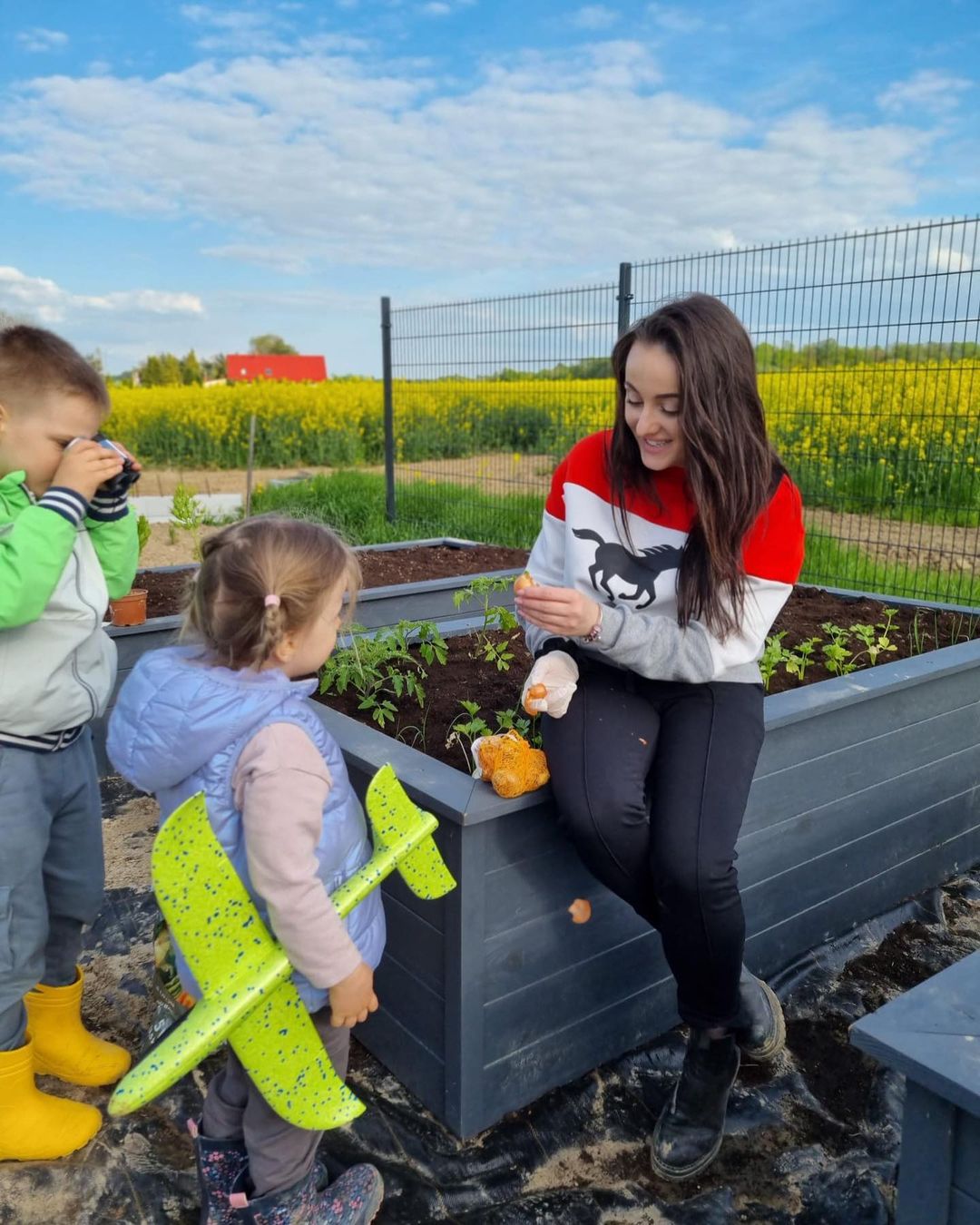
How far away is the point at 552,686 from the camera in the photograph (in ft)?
5.66

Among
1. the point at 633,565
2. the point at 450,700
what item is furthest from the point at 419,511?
the point at 633,565

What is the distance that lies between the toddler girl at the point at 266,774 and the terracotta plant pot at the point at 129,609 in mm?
1925

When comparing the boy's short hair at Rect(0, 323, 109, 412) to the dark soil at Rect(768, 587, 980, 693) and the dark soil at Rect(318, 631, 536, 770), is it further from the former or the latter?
the dark soil at Rect(768, 587, 980, 693)

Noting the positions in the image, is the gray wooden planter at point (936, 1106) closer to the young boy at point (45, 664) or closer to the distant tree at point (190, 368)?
the young boy at point (45, 664)

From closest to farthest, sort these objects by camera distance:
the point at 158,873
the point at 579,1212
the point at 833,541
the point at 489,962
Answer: the point at 158,873
the point at 579,1212
the point at 489,962
the point at 833,541

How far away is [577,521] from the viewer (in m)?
1.86

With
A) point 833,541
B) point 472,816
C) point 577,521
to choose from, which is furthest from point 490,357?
point 472,816

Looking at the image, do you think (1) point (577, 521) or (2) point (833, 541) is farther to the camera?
(2) point (833, 541)

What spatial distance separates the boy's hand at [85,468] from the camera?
1457mm

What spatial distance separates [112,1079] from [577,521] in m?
1.38

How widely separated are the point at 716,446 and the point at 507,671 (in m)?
1.07

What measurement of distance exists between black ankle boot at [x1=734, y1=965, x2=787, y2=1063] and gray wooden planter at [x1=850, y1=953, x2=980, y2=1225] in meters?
0.64

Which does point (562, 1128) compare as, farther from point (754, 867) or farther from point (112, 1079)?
point (112, 1079)

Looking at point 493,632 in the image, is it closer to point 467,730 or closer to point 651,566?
point 467,730
